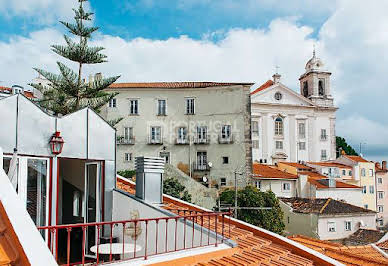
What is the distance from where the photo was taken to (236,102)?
3594 centimetres

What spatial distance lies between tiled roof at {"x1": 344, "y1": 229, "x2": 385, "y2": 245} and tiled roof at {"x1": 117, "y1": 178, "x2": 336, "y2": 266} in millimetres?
25918

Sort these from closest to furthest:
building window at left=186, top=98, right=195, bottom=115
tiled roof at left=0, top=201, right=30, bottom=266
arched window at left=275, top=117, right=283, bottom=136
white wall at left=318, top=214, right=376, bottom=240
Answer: tiled roof at left=0, top=201, right=30, bottom=266 < white wall at left=318, top=214, right=376, bottom=240 < building window at left=186, top=98, right=195, bottom=115 < arched window at left=275, top=117, right=283, bottom=136

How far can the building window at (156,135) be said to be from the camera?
123ft

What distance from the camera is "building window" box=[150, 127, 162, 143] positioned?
123 feet

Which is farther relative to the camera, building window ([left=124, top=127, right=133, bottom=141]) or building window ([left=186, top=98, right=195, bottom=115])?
building window ([left=124, top=127, right=133, bottom=141])

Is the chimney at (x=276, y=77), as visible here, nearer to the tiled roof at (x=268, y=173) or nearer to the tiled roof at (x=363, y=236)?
the tiled roof at (x=268, y=173)

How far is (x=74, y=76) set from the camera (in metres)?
20.5

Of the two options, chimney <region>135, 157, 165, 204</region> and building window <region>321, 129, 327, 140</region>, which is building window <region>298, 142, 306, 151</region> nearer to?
building window <region>321, 129, 327, 140</region>

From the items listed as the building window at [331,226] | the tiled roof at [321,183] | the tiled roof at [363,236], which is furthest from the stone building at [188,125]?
the tiled roof at [363,236]

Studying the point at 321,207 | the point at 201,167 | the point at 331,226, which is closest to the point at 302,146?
the point at 321,207

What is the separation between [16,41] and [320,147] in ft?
141

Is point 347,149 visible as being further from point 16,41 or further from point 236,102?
point 16,41

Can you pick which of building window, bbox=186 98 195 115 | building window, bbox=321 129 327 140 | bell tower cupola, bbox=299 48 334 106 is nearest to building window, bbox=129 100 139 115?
building window, bbox=186 98 195 115

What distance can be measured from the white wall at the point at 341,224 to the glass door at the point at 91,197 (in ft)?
89.1
